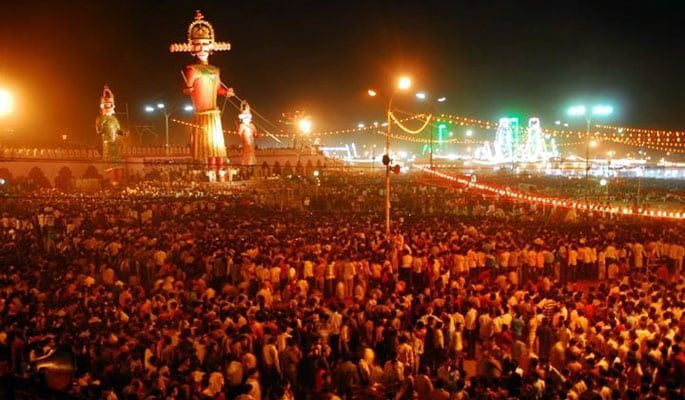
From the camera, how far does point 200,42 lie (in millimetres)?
41062

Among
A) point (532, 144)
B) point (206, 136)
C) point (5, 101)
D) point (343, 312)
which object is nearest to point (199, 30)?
point (206, 136)

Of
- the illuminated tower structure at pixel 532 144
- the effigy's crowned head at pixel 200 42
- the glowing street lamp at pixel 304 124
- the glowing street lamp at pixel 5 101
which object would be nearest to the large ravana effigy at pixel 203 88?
the effigy's crowned head at pixel 200 42

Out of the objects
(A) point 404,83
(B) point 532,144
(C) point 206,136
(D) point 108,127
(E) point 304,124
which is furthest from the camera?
(B) point 532,144

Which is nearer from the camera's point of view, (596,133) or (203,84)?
(203,84)

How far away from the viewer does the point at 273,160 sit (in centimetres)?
6206

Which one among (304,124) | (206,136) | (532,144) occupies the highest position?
(304,124)

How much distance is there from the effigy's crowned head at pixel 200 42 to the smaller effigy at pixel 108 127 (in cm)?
617

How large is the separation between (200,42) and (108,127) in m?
9.06

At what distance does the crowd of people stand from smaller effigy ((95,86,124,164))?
21.3 meters

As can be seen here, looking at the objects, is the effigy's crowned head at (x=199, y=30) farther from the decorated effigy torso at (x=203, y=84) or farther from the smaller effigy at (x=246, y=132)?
the smaller effigy at (x=246, y=132)

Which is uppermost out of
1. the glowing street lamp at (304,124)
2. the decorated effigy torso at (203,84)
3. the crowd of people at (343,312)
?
the decorated effigy torso at (203,84)

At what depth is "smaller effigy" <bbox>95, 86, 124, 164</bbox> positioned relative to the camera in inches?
1598

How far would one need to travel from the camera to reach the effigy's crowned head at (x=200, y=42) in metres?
41.1

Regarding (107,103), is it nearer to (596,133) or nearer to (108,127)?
(108,127)
